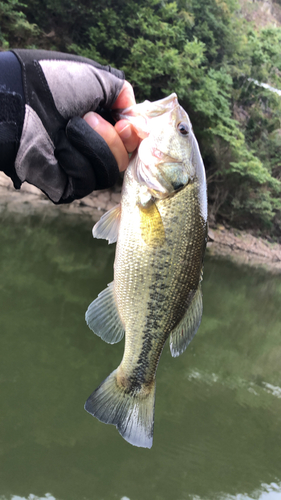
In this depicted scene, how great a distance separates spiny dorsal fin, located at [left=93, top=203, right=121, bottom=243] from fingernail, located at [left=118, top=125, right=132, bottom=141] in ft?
1.11

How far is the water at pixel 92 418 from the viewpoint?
3.25 m

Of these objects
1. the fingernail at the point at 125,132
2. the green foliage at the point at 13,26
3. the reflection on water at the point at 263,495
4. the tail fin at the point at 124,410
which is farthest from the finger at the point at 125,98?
the green foliage at the point at 13,26

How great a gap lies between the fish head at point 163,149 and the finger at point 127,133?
0.02m

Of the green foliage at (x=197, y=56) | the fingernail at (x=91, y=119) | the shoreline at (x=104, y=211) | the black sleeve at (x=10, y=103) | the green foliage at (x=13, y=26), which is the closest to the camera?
the black sleeve at (x=10, y=103)

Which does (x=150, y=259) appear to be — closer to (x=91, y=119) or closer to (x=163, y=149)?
(x=163, y=149)

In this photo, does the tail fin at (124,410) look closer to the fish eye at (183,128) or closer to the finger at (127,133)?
the finger at (127,133)

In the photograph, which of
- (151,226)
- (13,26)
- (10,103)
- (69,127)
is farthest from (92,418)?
(13,26)

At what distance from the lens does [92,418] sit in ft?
12.6

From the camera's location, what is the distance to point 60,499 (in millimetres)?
2949

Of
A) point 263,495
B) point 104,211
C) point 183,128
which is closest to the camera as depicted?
point 183,128

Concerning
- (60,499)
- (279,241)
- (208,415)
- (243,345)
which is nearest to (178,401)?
(208,415)

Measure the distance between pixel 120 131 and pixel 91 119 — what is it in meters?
0.15

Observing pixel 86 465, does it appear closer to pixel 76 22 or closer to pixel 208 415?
pixel 208 415

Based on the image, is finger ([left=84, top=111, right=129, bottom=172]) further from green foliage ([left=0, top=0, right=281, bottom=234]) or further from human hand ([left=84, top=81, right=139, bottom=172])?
green foliage ([left=0, top=0, right=281, bottom=234])
